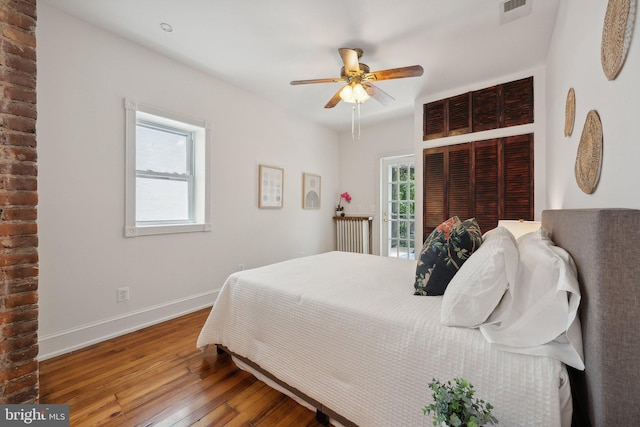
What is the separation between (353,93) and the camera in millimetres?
2584

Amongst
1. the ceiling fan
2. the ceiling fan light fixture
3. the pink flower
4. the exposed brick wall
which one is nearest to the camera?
the exposed brick wall

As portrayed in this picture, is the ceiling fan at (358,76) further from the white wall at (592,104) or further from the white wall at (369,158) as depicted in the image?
the white wall at (369,158)

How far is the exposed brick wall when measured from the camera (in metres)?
1.35

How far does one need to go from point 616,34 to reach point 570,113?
88cm

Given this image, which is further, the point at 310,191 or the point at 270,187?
the point at 310,191

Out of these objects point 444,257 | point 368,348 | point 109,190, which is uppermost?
point 109,190

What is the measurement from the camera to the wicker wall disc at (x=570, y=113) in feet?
5.43

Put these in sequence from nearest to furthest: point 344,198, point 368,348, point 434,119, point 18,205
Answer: point 368,348 → point 18,205 → point 434,119 → point 344,198

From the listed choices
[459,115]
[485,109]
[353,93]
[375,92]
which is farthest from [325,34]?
[485,109]

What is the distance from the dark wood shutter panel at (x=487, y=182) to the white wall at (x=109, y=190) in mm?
2817

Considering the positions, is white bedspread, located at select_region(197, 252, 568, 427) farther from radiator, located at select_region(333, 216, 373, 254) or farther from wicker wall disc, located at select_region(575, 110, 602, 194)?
radiator, located at select_region(333, 216, 373, 254)

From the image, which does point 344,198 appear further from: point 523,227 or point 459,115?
point 523,227

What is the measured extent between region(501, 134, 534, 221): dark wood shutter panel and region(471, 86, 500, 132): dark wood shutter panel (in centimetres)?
28

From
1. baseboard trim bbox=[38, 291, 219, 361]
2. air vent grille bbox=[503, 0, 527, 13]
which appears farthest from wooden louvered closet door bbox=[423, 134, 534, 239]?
baseboard trim bbox=[38, 291, 219, 361]
